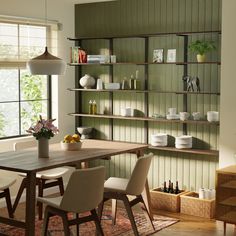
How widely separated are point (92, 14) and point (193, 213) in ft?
9.37

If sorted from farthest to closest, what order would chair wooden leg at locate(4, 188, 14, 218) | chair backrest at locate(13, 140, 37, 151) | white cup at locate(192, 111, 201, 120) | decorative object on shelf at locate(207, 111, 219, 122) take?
white cup at locate(192, 111, 201, 120) < decorative object on shelf at locate(207, 111, 219, 122) < chair backrest at locate(13, 140, 37, 151) < chair wooden leg at locate(4, 188, 14, 218)

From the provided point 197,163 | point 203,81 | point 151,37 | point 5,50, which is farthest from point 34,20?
point 197,163

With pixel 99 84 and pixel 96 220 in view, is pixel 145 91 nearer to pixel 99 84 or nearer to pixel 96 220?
pixel 99 84

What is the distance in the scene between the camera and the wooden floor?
5355 mm

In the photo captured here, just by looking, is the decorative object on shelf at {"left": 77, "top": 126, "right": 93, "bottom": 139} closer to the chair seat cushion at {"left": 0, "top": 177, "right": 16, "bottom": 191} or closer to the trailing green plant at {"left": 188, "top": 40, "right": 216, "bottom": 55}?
the chair seat cushion at {"left": 0, "top": 177, "right": 16, "bottom": 191}

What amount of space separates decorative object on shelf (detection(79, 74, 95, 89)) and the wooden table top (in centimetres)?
120

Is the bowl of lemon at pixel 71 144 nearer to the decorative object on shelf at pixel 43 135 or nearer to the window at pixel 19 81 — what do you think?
the decorative object on shelf at pixel 43 135

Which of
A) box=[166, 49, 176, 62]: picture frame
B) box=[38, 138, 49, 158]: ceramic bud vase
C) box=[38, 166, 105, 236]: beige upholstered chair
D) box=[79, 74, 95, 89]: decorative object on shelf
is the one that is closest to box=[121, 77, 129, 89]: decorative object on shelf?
box=[79, 74, 95, 89]: decorative object on shelf

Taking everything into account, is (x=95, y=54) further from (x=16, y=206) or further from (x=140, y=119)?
(x=16, y=206)

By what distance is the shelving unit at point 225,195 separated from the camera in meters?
5.28

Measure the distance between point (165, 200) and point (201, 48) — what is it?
174 cm

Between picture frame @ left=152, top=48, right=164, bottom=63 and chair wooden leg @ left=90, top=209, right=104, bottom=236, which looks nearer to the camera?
chair wooden leg @ left=90, top=209, right=104, bottom=236

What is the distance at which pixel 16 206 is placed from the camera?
5910 millimetres

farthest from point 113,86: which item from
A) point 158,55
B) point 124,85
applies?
point 158,55
